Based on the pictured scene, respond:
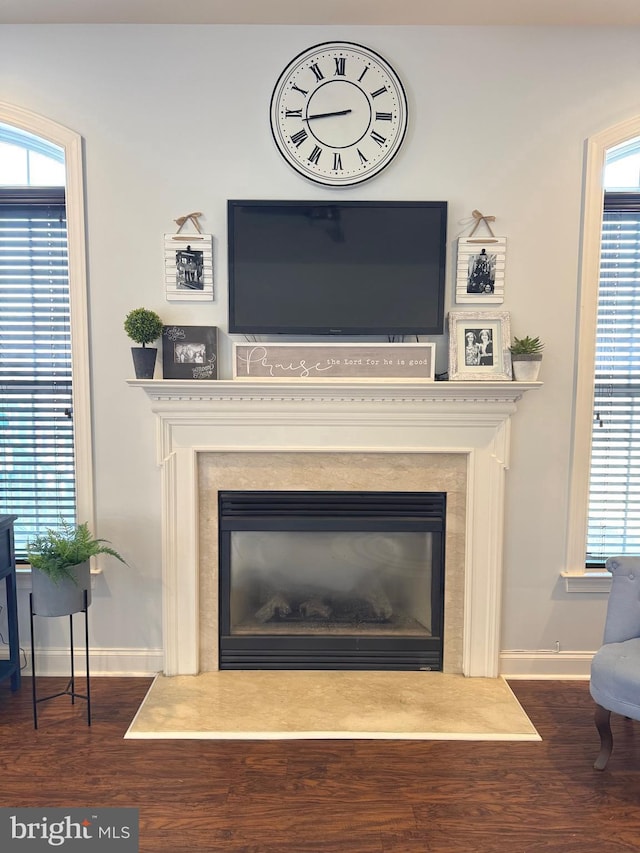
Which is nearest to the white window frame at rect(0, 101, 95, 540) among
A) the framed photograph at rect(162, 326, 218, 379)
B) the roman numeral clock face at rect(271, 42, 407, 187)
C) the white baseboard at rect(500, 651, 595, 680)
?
the framed photograph at rect(162, 326, 218, 379)

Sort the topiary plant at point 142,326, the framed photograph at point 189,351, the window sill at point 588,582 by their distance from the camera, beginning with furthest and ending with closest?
the window sill at point 588,582
the framed photograph at point 189,351
the topiary plant at point 142,326

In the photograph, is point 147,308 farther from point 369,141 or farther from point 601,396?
point 601,396

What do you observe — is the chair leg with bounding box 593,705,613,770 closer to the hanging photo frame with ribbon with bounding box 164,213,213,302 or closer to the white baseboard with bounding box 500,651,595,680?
the white baseboard with bounding box 500,651,595,680

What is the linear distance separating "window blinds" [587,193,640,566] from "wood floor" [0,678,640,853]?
2.91 feet

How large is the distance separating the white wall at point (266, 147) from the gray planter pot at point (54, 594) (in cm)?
47

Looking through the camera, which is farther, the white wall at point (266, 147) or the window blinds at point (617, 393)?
the window blinds at point (617, 393)

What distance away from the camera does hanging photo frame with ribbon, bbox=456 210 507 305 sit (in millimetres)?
2656

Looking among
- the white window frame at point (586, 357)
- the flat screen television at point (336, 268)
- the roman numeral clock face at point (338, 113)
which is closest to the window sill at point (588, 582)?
the white window frame at point (586, 357)

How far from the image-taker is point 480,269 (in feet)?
8.75

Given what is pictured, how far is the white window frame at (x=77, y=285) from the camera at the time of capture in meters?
2.62

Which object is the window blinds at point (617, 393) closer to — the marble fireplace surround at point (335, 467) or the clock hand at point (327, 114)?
the marble fireplace surround at point (335, 467)

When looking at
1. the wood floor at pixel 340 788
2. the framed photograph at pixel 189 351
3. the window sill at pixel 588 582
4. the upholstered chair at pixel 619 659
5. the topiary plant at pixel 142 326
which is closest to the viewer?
the wood floor at pixel 340 788

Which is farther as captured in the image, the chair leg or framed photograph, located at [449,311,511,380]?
framed photograph, located at [449,311,511,380]

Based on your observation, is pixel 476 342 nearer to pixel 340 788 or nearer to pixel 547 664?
pixel 547 664
